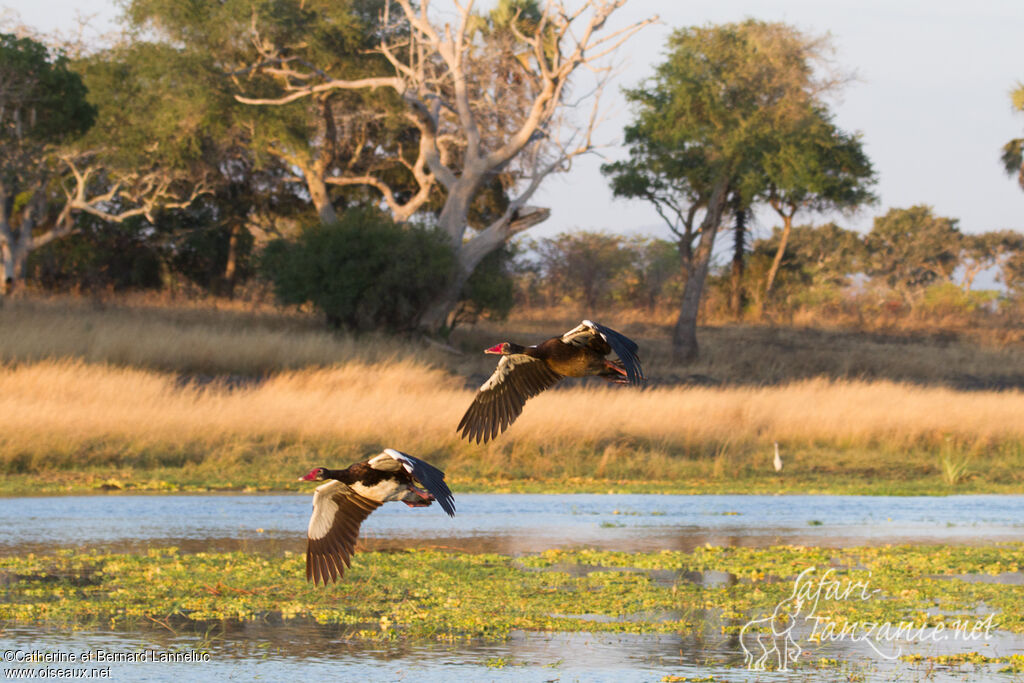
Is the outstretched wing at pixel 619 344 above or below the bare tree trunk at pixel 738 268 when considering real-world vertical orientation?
below

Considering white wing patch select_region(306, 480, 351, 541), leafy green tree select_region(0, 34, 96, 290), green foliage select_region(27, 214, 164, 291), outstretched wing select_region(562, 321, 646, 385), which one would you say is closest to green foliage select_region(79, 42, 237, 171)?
leafy green tree select_region(0, 34, 96, 290)

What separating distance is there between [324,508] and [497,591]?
3.00 m

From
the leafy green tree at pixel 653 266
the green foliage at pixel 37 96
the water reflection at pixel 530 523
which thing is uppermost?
the green foliage at pixel 37 96

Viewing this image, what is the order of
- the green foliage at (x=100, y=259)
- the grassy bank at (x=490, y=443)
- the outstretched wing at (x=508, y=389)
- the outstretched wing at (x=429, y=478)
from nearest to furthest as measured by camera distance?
the outstretched wing at (x=429, y=478)
the outstretched wing at (x=508, y=389)
the grassy bank at (x=490, y=443)
the green foliage at (x=100, y=259)

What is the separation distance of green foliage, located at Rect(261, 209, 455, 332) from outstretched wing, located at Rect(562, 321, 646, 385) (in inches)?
914

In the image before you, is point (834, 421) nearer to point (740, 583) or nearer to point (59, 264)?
point (740, 583)

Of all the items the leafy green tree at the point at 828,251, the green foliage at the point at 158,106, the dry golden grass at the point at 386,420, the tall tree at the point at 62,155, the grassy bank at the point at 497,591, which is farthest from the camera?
the leafy green tree at the point at 828,251

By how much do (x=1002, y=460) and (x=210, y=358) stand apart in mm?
14069

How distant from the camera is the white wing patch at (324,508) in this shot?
709 cm

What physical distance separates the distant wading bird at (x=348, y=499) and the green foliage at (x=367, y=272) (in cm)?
2290

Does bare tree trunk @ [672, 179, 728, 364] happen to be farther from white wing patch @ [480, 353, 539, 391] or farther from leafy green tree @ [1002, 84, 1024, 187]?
white wing patch @ [480, 353, 539, 391]

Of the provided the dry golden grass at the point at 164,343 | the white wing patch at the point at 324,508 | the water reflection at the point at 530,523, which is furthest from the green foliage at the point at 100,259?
the white wing patch at the point at 324,508

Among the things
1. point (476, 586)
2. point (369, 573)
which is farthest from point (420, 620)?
point (369, 573)

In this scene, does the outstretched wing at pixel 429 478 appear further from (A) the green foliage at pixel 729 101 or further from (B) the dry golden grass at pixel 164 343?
(A) the green foliage at pixel 729 101
